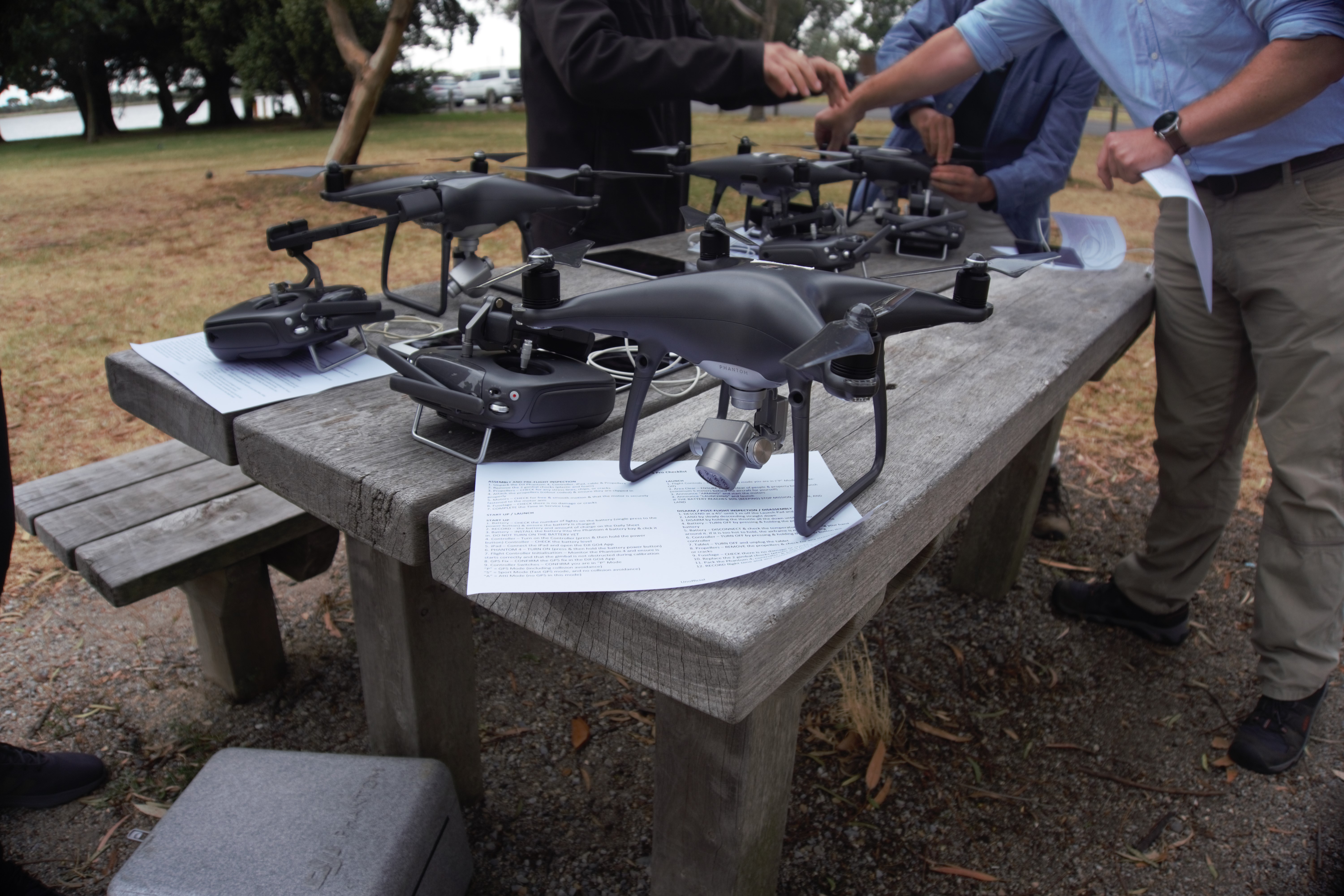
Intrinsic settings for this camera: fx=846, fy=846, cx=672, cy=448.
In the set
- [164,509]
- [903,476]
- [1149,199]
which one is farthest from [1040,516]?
[1149,199]

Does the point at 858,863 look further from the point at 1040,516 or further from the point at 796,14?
the point at 796,14

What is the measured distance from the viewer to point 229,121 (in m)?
19.0

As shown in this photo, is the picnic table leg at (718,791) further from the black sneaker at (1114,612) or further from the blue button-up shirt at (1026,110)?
the blue button-up shirt at (1026,110)

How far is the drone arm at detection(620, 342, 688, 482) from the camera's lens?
3.20 ft

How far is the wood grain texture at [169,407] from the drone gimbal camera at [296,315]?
0.11 m

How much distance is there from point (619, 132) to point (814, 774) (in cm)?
182

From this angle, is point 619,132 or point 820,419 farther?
point 619,132

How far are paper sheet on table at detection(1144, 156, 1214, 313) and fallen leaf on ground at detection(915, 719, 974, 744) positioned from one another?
1154 millimetres

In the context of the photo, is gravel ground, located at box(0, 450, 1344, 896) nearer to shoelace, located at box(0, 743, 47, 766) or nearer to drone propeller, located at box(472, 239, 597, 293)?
shoelace, located at box(0, 743, 47, 766)

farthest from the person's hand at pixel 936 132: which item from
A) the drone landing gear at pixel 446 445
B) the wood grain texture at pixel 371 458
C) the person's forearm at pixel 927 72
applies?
the drone landing gear at pixel 446 445

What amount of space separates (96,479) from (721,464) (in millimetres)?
1764

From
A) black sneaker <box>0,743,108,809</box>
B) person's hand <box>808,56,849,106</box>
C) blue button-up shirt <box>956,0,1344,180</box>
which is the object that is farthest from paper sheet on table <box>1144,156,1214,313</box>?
black sneaker <box>0,743,108,809</box>

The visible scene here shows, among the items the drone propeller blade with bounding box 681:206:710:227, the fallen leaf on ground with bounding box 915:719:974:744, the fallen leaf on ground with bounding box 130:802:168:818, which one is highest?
the drone propeller blade with bounding box 681:206:710:227

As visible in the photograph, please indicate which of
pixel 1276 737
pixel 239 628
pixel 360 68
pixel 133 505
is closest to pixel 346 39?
pixel 360 68
